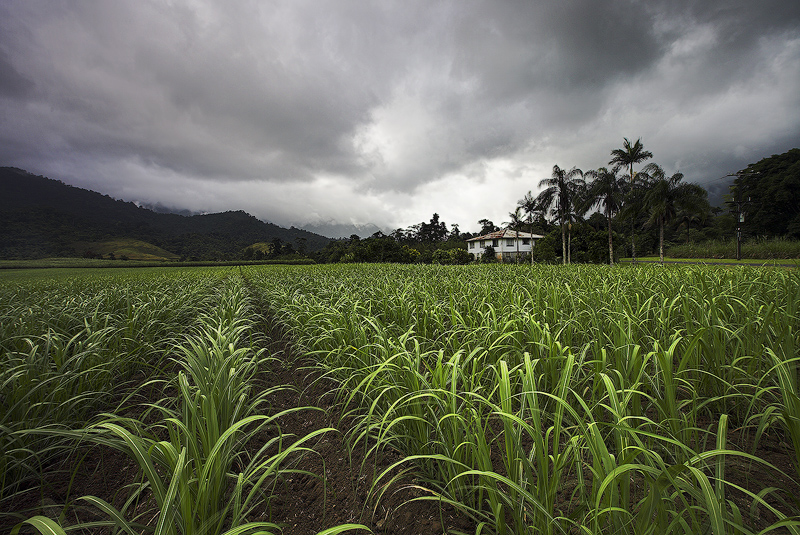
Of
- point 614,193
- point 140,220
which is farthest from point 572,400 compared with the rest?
point 140,220

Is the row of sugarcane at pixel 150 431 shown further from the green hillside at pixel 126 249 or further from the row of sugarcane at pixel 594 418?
the green hillside at pixel 126 249

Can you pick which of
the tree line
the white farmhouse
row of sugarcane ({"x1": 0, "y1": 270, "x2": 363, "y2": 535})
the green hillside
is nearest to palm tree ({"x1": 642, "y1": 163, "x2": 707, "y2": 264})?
the tree line

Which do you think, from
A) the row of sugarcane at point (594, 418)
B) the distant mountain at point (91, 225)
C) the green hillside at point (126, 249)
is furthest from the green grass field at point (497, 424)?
the green hillside at point (126, 249)

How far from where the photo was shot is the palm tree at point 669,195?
25.7 m

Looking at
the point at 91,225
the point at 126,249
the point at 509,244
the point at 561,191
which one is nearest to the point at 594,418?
the point at 561,191

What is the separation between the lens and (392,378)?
7.16 feet

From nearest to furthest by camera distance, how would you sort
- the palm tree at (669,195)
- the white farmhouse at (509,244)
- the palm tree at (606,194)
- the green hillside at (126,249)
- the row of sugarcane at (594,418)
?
the row of sugarcane at (594,418)
the palm tree at (669,195)
the palm tree at (606,194)
the white farmhouse at (509,244)
the green hillside at (126,249)

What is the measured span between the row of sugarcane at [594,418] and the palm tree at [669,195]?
3031 cm

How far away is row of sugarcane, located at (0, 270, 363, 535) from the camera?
3.68 ft

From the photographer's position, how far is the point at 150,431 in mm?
2463

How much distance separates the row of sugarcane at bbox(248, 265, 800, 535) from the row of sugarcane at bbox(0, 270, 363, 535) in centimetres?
64

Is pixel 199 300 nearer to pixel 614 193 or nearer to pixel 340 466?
pixel 340 466

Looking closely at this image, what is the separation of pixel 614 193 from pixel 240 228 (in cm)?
12974

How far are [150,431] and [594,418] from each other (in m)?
3.62
